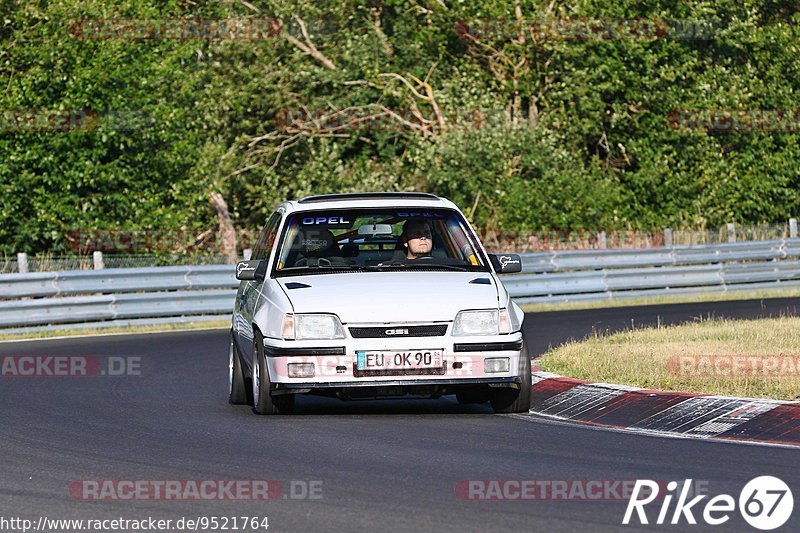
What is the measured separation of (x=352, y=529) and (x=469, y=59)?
115 ft

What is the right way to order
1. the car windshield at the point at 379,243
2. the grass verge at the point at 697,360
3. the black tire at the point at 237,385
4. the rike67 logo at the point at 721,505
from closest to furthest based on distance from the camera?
1. the rike67 logo at the point at 721,505
2. the car windshield at the point at 379,243
3. the grass verge at the point at 697,360
4. the black tire at the point at 237,385

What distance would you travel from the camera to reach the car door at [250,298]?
12.4 metres

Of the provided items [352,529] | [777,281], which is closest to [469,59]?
[777,281]

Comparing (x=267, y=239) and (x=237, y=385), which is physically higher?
(x=267, y=239)

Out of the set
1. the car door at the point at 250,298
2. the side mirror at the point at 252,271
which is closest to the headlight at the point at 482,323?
the car door at the point at 250,298

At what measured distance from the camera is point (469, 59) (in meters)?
41.7

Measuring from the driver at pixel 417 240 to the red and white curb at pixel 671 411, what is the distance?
1491 millimetres

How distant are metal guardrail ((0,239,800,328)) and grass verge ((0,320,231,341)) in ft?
0.53

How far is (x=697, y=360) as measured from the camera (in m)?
14.3
